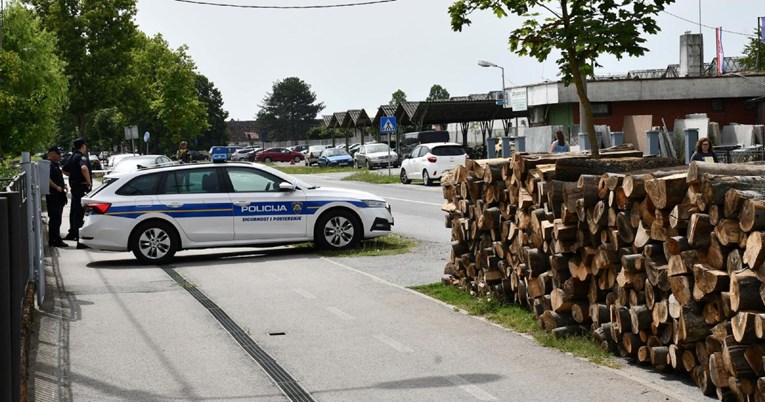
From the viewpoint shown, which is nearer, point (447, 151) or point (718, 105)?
point (447, 151)

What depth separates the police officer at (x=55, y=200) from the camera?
20.1 meters

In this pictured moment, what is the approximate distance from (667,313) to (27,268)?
6422 millimetres

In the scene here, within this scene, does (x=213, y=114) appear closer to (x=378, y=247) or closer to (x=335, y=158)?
(x=335, y=158)

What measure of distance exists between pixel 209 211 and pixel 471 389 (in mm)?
9566

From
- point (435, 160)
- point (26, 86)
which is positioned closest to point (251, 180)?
Result: point (435, 160)

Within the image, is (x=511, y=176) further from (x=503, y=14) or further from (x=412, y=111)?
(x=412, y=111)

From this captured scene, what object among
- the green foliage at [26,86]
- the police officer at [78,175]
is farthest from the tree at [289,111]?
the police officer at [78,175]

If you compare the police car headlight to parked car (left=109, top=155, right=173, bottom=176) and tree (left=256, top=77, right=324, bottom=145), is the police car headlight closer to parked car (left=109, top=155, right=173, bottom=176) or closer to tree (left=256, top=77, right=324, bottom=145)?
parked car (left=109, top=155, right=173, bottom=176)

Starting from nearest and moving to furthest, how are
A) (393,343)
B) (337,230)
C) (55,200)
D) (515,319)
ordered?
(393,343)
(515,319)
(337,230)
(55,200)

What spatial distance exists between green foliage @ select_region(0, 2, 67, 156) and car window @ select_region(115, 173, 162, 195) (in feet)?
31.8

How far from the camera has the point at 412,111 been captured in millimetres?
58250

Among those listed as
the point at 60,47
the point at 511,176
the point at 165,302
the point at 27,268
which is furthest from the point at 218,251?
the point at 60,47

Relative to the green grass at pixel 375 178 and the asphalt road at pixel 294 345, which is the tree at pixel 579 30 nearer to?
the asphalt road at pixel 294 345

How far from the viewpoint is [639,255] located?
26.6ft
